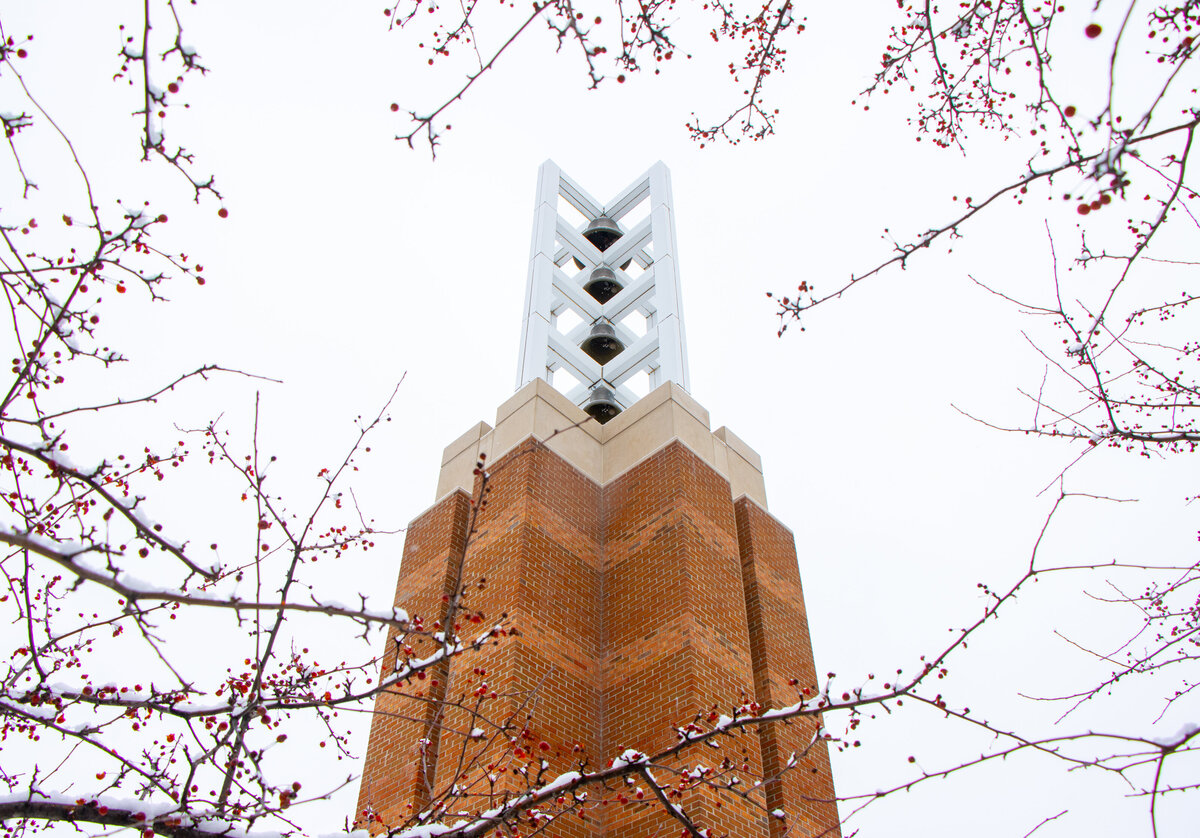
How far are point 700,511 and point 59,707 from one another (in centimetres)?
791

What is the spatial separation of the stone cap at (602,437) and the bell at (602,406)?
119cm

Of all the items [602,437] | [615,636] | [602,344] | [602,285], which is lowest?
[615,636]

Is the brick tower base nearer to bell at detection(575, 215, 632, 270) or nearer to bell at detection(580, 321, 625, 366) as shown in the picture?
bell at detection(580, 321, 625, 366)

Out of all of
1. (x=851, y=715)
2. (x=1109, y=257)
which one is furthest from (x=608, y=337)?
(x=851, y=715)

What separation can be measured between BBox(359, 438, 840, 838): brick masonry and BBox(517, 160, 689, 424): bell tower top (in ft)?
10.7

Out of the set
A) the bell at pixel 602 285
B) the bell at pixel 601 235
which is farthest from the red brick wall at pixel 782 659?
the bell at pixel 601 235

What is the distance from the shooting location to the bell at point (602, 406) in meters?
14.4

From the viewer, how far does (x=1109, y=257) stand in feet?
14.8

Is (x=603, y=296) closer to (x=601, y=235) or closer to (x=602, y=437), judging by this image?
(x=601, y=235)

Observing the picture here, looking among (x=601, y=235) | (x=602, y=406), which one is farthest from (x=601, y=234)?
(x=602, y=406)

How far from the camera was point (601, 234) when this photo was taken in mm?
18922

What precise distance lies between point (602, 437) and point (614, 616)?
3192mm

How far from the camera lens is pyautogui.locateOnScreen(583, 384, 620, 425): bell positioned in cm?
1442

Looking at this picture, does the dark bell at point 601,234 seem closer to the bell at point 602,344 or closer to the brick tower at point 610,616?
the bell at point 602,344
